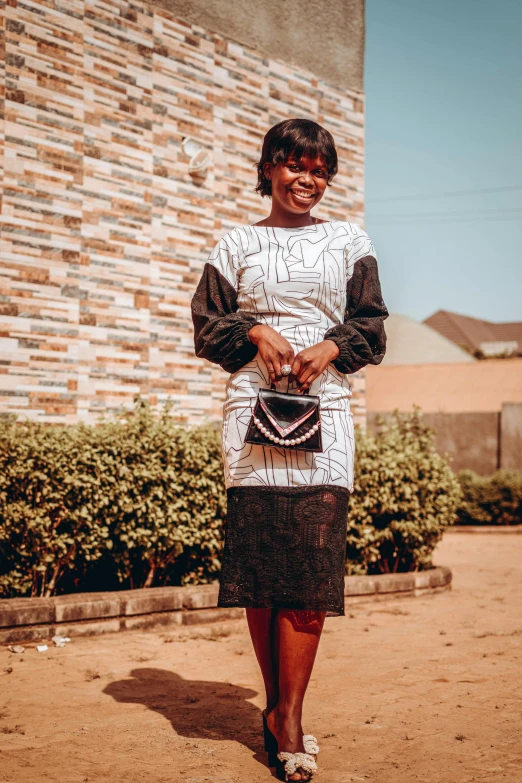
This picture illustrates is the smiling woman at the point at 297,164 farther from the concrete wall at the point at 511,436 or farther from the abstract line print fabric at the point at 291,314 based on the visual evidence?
the concrete wall at the point at 511,436

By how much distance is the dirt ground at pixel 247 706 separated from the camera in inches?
119

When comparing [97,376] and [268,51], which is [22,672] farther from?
[268,51]

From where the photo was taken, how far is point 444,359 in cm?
3659

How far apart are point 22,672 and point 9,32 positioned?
180 inches

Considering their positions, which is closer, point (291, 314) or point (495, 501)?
point (291, 314)

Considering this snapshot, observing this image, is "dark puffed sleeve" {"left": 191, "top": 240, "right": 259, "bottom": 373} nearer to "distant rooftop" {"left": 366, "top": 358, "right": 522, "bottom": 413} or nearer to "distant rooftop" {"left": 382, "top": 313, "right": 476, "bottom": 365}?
"distant rooftop" {"left": 366, "top": 358, "right": 522, "bottom": 413}

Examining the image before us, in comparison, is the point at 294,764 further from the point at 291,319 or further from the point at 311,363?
→ the point at 291,319

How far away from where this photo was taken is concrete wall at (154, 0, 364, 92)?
8.03 meters

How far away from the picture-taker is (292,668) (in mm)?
2938

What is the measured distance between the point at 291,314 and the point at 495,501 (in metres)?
11.7

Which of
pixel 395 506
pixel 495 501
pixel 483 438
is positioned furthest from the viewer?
pixel 483 438

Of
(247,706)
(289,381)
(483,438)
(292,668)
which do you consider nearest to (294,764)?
(292,668)

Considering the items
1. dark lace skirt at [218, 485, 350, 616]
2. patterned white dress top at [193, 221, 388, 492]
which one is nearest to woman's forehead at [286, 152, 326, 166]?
patterned white dress top at [193, 221, 388, 492]

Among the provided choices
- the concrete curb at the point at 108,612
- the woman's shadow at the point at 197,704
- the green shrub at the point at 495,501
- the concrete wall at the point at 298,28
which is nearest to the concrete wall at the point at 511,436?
the green shrub at the point at 495,501
